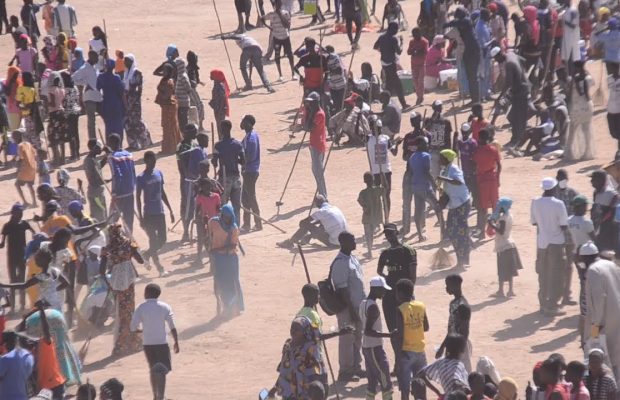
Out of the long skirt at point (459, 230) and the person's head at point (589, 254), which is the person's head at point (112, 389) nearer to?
the person's head at point (589, 254)

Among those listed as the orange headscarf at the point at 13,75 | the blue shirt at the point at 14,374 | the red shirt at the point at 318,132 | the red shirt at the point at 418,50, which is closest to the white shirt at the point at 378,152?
→ the red shirt at the point at 318,132

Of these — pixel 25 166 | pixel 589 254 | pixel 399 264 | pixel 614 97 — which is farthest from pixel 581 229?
pixel 25 166

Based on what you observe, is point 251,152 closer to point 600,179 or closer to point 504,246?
point 504,246

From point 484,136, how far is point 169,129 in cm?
658

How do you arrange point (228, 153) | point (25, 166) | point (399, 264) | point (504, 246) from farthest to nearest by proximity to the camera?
1. point (25, 166)
2. point (228, 153)
3. point (504, 246)
4. point (399, 264)

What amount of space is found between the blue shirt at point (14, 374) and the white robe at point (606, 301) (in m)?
4.57

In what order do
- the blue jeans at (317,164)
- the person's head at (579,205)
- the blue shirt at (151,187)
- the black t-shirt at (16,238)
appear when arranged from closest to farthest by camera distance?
the person's head at (579,205) → the black t-shirt at (16,238) → the blue shirt at (151,187) → the blue jeans at (317,164)

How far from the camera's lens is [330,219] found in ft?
59.8

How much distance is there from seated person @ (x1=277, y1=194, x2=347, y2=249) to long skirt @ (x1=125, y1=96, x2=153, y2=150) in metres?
5.22

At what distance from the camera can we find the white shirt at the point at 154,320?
13.6m

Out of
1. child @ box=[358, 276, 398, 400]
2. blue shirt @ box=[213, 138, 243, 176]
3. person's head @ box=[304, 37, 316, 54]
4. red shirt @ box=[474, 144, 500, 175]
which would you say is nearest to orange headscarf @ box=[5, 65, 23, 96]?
person's head @ box=[304, 37, 316, 54]

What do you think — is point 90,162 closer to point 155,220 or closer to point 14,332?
point 155,220

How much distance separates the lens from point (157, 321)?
13.6 m

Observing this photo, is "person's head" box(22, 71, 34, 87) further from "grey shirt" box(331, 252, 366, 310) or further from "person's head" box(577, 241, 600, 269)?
"person's head" box(577, 241, 600, 269)
